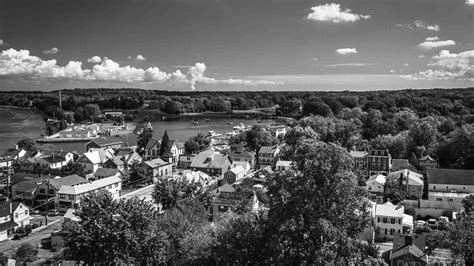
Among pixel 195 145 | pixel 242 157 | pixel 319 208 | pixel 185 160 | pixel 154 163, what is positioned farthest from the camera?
pixel 195 145

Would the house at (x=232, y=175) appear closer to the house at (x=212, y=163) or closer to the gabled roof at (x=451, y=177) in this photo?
the house at (x=212, y=163)

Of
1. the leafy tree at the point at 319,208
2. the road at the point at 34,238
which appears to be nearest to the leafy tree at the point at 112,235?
the leafy tree at the point at 319,208

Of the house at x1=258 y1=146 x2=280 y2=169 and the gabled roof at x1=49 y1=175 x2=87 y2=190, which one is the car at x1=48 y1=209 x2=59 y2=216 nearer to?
the gabled roof at x1=49 y1=175 x2=87 y2=190

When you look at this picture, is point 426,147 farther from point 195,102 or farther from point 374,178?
point 195,102

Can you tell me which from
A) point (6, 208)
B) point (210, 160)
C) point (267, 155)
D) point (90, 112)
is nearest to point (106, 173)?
point (210, 160)

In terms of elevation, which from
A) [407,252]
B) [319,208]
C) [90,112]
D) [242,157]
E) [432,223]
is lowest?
[432,223]

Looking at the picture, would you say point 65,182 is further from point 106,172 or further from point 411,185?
point 411,185

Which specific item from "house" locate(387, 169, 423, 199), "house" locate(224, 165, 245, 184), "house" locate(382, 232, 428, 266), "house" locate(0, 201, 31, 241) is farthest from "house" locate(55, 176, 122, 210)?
"house" locate(387, 169, 423, 199)
